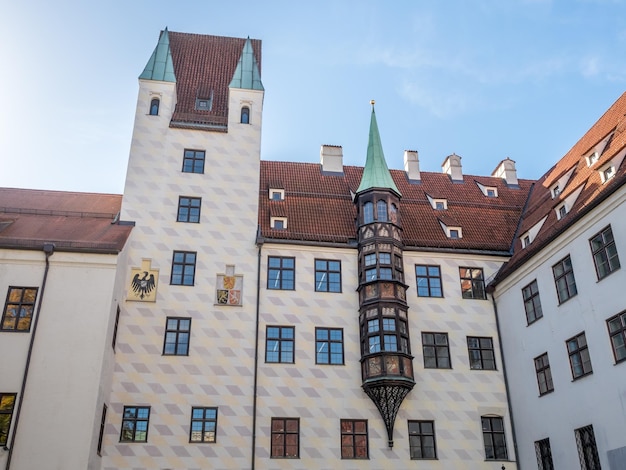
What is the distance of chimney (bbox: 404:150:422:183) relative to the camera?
95.8 feet

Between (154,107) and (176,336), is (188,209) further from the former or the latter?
(176,336)

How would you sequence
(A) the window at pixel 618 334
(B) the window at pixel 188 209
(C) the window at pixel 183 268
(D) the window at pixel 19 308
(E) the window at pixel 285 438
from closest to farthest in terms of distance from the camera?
(A) the window at pixel 618 334 < (D) the window at pixel 19 308 < (E) the window at pixel 285 438 < (C) the window at pixel 183 268 < (B) the window at pixel 188 209

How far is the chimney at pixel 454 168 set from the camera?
98.0 ft

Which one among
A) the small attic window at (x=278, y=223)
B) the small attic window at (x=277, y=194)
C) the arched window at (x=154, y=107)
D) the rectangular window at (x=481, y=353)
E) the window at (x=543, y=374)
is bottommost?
the window at (x=543, y=374)

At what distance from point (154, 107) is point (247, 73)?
170 inches

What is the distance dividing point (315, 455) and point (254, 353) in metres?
3.90

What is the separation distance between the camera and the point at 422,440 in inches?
819

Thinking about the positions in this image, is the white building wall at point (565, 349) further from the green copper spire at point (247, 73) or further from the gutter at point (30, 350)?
the gutter at point (30, 350)

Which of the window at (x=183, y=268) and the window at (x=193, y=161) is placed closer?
the window at (x=183, y=268)

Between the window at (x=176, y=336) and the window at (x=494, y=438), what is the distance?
34.6 feet

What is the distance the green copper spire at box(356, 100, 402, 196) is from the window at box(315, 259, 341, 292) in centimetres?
320

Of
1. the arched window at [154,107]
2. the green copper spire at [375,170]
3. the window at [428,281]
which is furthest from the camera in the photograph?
the arched window at [154,107]

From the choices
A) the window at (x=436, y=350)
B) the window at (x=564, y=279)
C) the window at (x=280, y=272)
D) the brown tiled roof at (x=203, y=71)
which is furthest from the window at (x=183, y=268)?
the window at (x=564, y=279)

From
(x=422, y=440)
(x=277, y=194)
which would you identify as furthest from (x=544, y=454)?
(x=277, y=194)
